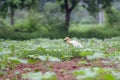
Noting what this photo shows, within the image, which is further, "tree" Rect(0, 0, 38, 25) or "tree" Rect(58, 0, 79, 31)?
"tree" Rect(58, 0, 79, 31)

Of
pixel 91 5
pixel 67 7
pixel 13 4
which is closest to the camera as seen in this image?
pixel 13 4

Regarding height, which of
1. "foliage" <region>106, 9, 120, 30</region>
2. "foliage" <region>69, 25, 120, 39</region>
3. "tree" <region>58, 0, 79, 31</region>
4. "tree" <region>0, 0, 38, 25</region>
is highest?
"tree" <region>0, 0, 38, 25</region>

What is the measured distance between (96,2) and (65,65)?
678 inches

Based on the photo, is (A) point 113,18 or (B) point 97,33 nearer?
(B) point 97,33

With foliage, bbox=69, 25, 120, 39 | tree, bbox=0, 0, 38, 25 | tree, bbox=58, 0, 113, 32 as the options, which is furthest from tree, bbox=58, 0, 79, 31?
tree, bbox=0, 0, 38, 25

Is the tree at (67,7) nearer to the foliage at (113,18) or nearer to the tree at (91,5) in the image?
the tree at (91,5)

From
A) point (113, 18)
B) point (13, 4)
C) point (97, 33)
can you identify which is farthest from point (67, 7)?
point (13, 4)

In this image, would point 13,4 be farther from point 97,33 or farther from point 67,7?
point 97,33

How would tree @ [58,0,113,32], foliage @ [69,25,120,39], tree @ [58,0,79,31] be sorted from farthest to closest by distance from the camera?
tree @ [58,0,113,32] < tree @ [58,0,79,31] < foliage @ [69,25,120,39]

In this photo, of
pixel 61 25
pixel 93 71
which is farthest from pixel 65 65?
pixel 61 25

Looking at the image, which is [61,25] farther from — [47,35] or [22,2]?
[22,2]

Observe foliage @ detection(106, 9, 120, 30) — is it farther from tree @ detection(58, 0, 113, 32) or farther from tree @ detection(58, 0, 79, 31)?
tree @ detection(58, 0, 79, 31)

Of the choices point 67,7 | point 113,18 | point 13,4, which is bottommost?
point 113,18

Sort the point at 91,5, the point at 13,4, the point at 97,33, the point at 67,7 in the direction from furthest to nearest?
the point at 91,5 → the point at 67,7 → the point at 97,33 → the point at 13,4
